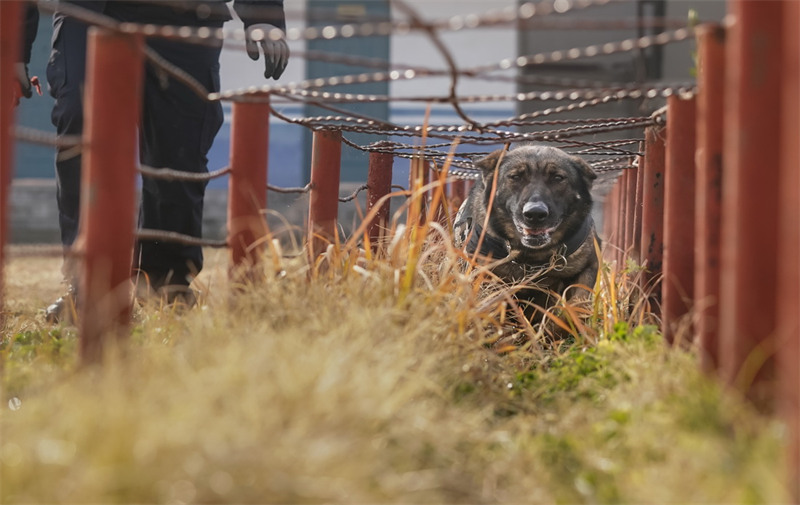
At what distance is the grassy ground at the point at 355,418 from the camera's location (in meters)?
1.49

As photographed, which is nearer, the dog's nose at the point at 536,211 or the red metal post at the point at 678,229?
the red metal post at the point at 678,229

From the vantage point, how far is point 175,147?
13.1 ft

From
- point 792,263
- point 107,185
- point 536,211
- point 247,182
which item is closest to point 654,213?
point 536,211

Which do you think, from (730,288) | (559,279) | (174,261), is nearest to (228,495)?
(730,288)

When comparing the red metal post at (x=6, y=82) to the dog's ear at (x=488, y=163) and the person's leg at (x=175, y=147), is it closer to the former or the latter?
the person's leg at (x=175, y=147)

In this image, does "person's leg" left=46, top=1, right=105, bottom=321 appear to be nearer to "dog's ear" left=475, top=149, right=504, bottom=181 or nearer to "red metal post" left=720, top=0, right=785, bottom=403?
"dog's ear" left=475, top=149, right=504, bottom=181

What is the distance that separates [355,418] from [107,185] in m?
0.84

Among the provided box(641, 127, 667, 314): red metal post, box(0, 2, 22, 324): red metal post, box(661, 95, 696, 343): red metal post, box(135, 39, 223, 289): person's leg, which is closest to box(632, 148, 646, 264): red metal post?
box(641, 127, 667, 314): red metal post

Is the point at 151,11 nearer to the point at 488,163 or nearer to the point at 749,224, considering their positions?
the point at 488,163

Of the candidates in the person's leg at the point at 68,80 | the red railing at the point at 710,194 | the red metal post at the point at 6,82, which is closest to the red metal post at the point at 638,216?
the red railing at the point at 710,194

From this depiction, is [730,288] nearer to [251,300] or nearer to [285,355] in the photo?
[285,355]

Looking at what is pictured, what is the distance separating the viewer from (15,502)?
4.86 ft

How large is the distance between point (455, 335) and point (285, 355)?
3.05 ft

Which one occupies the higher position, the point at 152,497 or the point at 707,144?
the point at 707,144
